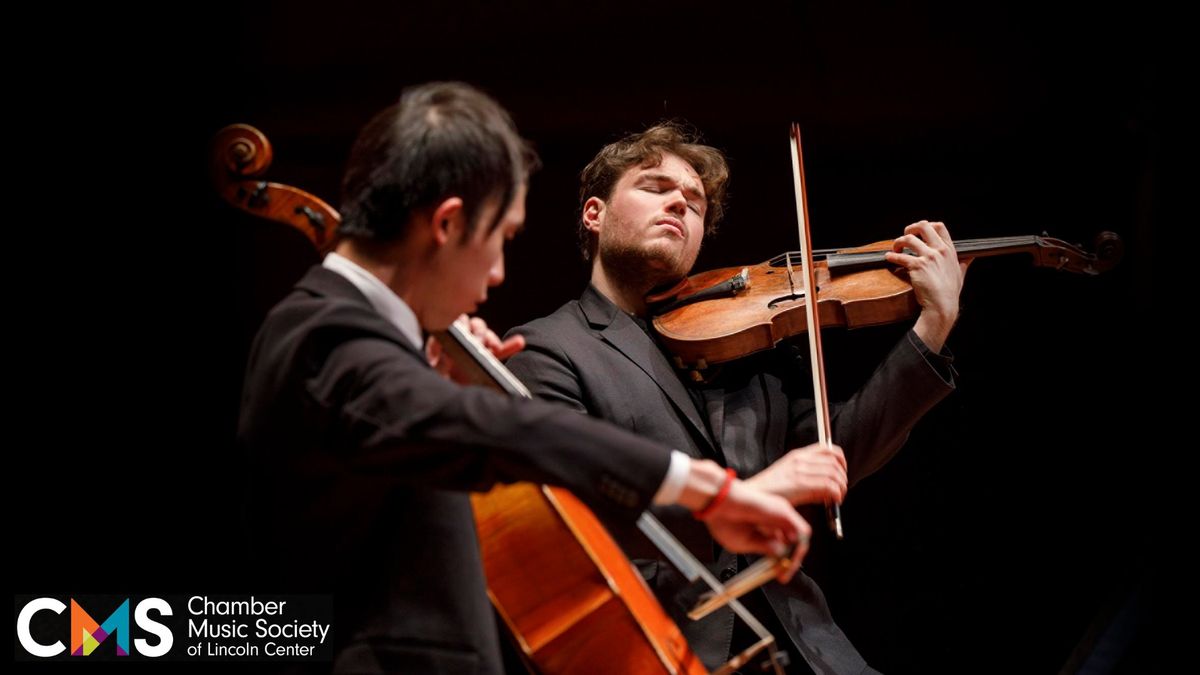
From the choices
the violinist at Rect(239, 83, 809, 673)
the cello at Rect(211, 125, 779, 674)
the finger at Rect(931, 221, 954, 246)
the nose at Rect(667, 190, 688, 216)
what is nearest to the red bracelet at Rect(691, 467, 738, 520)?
the violinist at Rect(239, 83, 809, 673)

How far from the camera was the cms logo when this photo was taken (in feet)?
5.99

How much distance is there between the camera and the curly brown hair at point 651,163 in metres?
2.69

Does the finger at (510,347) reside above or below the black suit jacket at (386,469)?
above

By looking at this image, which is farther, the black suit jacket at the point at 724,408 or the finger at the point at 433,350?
the black suit jacket at the point at 724,408

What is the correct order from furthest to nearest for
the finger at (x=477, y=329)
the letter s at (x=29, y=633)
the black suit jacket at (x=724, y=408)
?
the black suit jacket at (x=724, y=408)
the letter s at (x=29, y=633)
the finger at (x=477, y=329)

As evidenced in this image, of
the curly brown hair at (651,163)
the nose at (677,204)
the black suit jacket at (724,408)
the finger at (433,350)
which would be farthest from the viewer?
the curly brown hair at (651,163)

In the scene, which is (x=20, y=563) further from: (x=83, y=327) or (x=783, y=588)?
(x=783, y=588)

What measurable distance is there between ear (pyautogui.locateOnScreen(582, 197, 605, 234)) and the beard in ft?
0.32

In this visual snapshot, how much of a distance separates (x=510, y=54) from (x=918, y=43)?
3.77 ft

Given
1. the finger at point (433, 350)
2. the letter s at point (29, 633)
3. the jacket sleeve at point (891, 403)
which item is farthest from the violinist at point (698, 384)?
the letter s at point (29, 633)

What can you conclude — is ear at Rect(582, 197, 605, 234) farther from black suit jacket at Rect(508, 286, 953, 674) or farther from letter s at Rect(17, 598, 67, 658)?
letter s at Rect(17, 598, 67, 658)

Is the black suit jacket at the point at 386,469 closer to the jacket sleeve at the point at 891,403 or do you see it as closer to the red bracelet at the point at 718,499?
the red bracelet at the point at 718,499

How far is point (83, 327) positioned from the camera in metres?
2.32

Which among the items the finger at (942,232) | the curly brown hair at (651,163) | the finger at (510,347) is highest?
the curly brown hair at (651,163)
